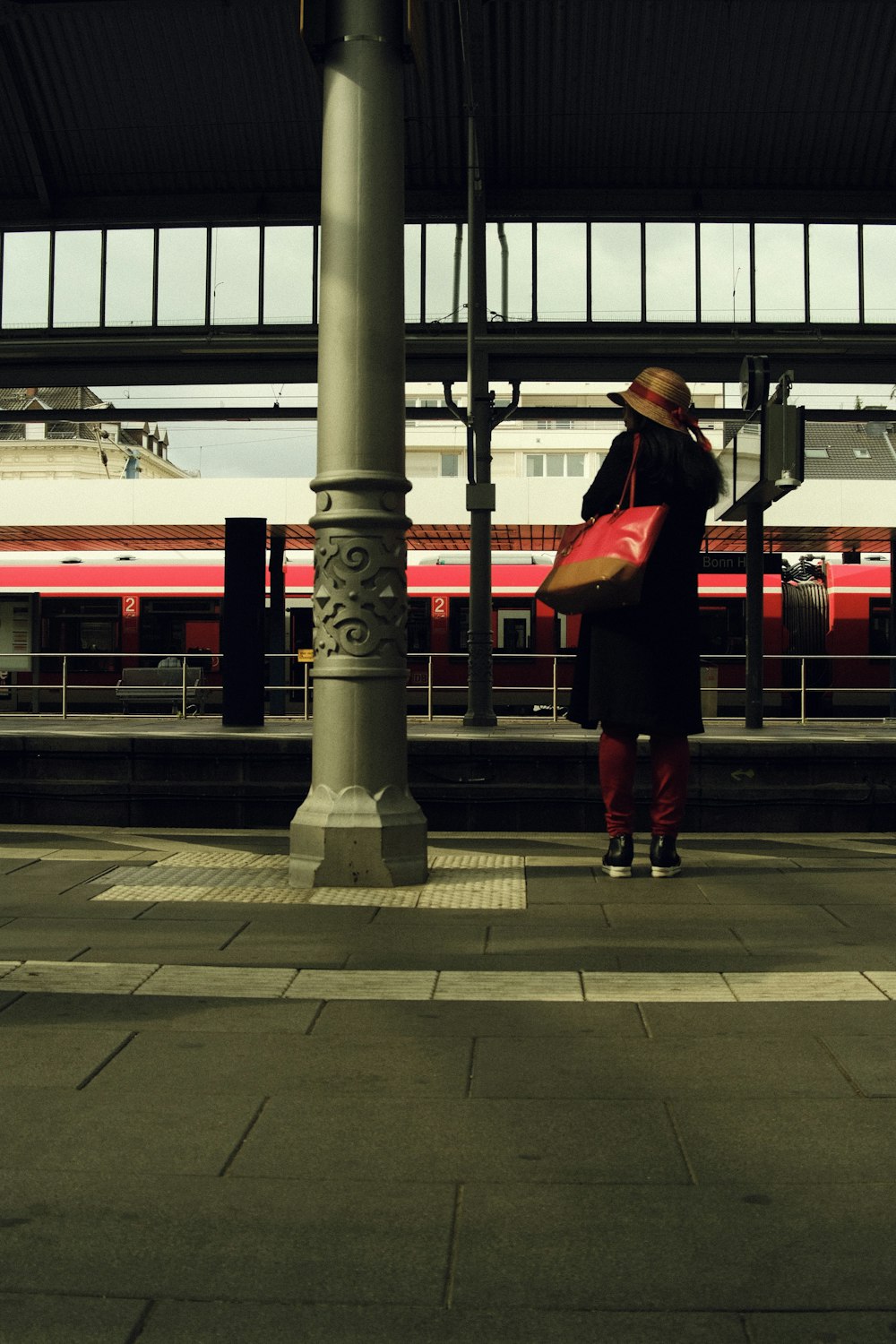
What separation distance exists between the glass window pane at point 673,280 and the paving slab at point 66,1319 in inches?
559

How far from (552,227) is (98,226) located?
493 centimetres

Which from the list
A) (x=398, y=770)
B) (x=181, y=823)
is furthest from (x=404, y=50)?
(x=181, y=823)

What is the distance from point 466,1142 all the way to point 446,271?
1385cm

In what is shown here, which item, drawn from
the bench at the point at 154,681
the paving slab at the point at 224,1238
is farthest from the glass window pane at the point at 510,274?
the paving slab at the point at 224,1238

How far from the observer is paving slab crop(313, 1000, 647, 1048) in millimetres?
3703

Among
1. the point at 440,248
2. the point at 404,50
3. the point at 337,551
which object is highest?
the point at 440,248

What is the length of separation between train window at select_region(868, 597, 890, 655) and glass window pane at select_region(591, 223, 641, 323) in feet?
46.3

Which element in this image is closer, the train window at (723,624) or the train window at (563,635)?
the train window at (723,624)

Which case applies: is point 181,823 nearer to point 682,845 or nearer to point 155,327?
point 682,845

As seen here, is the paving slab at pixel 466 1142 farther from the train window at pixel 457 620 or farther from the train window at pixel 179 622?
the train window at pixel 179 622

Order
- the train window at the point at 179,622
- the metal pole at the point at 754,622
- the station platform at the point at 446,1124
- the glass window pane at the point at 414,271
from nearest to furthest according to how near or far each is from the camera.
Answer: the station platform at the point at 446,1124 < the metal pole at the point at 754,622 < the glass window pane at the point at 414,271 < the train window at the point at 179,622

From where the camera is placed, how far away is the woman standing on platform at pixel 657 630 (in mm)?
6199

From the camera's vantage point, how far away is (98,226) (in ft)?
49.2

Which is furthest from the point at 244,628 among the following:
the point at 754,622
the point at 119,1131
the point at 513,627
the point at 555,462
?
the point at 555,462
